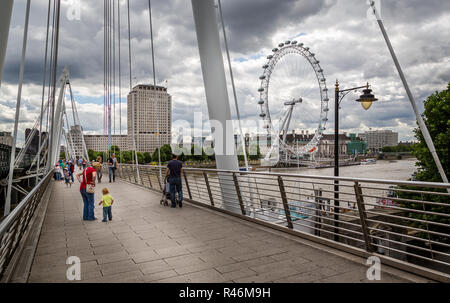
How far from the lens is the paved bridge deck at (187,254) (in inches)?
148

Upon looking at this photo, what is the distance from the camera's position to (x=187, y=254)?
461 cm

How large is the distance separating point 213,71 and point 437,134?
15.7 metres

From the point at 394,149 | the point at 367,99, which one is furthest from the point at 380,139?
the point at 367,99

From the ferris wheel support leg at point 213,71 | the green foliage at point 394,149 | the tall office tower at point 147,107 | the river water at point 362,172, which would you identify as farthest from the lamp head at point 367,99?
the green foliage at point 394,149

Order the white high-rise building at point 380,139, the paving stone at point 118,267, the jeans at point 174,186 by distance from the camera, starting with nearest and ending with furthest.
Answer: the paving stone at point 118,267 → the jeans at point 174,186 → the white high-rise building at point 380,139

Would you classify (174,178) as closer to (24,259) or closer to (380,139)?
(24,259)

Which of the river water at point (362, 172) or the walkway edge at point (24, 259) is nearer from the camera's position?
the walkway edge at point (24, 259)

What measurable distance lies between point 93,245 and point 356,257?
3759mm

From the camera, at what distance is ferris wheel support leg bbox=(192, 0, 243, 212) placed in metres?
8.17

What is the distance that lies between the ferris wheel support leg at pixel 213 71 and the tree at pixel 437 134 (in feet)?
46.8

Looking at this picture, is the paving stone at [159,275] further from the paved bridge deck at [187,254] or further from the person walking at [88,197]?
the person walking at [88,197]
